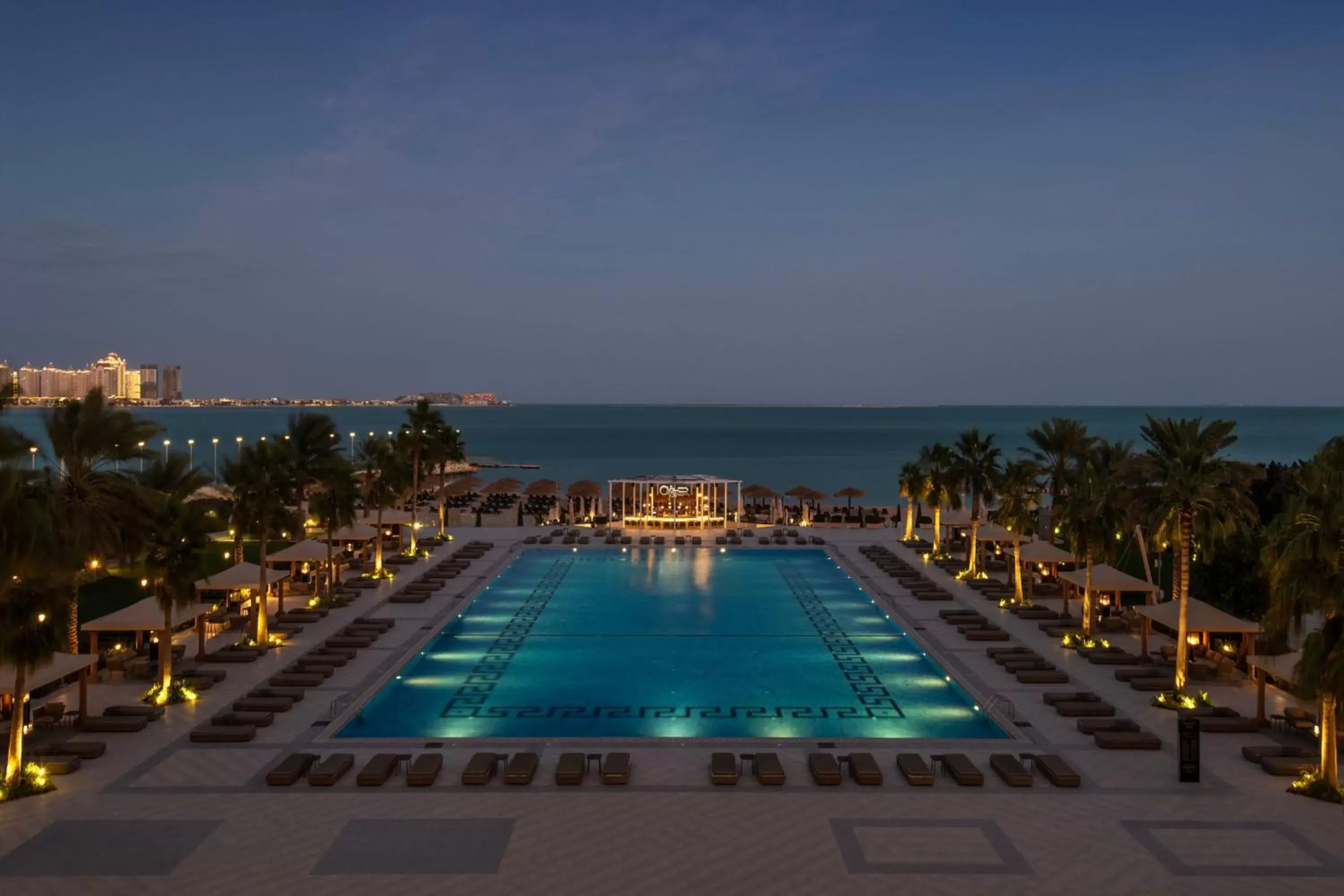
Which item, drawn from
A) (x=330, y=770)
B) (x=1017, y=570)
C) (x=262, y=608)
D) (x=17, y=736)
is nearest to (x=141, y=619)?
(x=262, y=608)

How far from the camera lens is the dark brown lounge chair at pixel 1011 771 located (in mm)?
13719

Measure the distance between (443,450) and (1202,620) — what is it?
28.6 metres

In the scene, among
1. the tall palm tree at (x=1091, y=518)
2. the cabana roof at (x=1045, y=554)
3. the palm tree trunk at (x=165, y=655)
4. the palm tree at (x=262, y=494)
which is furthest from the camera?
the cabana roof at (x=1045, y=554)

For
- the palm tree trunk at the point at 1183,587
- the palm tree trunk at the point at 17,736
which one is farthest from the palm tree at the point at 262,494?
the palm tree trunk at the point at 1183,587

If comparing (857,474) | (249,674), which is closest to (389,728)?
(249,674)

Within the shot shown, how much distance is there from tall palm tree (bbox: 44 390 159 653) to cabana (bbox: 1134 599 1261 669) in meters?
20.2

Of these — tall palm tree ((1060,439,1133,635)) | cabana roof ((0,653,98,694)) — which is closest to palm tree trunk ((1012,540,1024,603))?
tall palm tree ((1060,439,1133,635))

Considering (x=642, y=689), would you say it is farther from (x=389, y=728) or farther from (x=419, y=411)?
(x=419, y=411)

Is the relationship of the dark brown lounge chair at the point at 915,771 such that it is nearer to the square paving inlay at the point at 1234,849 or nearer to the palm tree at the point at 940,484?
the square paving inlay at the point at 1234,849

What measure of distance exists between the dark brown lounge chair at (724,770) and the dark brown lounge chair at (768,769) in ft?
0.87

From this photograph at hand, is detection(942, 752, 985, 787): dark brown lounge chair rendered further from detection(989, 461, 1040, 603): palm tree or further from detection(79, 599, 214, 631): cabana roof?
detection(79, 599, 214, 631): cabana roof

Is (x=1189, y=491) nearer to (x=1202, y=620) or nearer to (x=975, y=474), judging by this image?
(x=1202, y=620)

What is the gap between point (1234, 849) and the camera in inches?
459

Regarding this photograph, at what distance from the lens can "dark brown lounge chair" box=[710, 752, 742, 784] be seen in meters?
13.7
